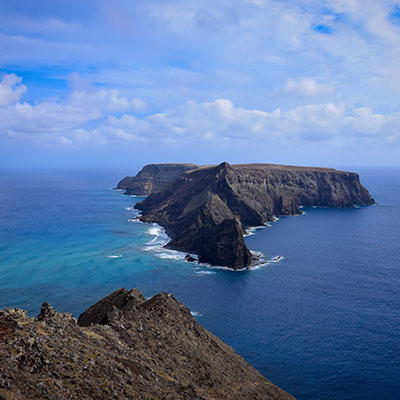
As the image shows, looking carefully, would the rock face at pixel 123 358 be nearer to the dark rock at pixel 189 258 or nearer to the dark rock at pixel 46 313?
the dark rock at pixel 46 313

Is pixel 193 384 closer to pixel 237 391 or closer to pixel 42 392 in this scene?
pixel 237 391

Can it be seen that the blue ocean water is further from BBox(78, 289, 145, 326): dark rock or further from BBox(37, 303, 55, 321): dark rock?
BBox(37, 303, 55, 321): dark rock

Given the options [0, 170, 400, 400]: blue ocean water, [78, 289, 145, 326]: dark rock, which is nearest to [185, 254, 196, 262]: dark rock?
[0, 170, 400, 400]: blue ocean water

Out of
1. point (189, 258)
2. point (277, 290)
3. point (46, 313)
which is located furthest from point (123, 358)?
point (189, 258)

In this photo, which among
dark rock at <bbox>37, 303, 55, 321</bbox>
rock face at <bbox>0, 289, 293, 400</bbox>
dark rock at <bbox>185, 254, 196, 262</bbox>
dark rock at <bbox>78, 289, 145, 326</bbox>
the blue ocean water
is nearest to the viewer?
rock face at <bbox>0, 289, 293, 400</bbox>

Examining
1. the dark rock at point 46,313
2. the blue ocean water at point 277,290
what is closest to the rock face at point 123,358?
the dark rock at point 46,313

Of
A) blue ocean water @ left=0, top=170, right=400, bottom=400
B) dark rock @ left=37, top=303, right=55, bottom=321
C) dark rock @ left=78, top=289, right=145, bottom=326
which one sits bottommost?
blue ocean water @ left=0, top=170, right=400, bottom=400
